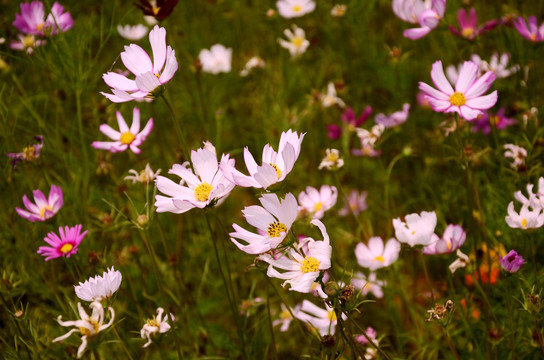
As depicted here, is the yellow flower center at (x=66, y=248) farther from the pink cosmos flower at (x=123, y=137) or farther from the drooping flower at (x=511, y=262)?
the drooping flower at (x=511, y=262)

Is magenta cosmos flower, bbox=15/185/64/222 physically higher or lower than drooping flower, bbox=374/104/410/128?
higher

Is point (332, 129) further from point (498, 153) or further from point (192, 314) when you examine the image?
point (192, 314)

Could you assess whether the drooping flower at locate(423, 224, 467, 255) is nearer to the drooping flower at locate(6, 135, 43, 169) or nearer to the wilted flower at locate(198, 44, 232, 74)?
the drooping flower at locate(6, 135, 43, 169)

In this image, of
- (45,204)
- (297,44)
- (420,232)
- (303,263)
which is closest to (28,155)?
(45,204)

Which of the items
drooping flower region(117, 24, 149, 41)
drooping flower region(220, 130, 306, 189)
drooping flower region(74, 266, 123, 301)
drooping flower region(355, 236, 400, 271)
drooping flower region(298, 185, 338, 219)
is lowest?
drooping flower region(355, 236, 400, 271)

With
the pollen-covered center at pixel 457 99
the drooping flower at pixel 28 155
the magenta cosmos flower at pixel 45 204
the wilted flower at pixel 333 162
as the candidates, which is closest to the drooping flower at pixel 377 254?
the wilted flower at pixel 333 162

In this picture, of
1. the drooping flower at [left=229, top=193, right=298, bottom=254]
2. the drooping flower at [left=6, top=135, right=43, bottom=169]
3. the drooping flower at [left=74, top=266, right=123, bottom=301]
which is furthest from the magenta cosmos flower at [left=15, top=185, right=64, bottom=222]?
the drooping flower at [left=229, top=193, right=298, bottom=254]

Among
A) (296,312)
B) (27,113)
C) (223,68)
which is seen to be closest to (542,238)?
(296,312)

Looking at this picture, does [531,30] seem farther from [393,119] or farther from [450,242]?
[450,242]
